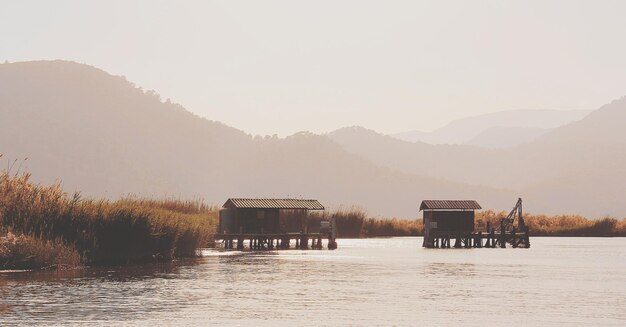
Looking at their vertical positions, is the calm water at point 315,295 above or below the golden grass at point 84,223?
below

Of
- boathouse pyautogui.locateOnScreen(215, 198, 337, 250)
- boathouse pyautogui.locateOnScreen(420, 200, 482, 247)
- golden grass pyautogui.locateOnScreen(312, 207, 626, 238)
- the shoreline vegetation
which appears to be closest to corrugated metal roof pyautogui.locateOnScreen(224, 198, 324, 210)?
boathouse pyautogui.locateOnScreen(215, 198, 337, 250)

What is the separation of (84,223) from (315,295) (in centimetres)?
1470

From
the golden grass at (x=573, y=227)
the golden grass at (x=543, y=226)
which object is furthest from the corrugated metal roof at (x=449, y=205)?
the golden grass at (x=573, y=227)

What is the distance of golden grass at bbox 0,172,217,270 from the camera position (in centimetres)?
4269

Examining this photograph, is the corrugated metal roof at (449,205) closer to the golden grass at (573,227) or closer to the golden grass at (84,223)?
the golden grass at (573,227)

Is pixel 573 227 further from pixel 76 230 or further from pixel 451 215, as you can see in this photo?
pixel 76 230

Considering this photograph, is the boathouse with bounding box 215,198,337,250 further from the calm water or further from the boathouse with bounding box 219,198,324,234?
the calm water

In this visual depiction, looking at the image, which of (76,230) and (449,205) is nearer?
(76,230)

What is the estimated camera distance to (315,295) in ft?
113

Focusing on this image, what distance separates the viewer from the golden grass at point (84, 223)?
140 ft

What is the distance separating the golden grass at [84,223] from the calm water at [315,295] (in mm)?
1729

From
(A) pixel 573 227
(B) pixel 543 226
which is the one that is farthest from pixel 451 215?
(A) pixel 573 227

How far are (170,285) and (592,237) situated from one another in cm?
8988

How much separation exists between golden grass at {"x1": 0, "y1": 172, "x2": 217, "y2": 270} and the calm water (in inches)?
68.1
